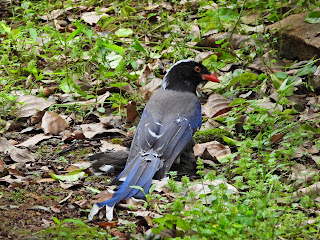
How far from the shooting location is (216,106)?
249 inches

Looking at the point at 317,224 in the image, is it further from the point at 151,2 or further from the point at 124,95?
the point at 151,2

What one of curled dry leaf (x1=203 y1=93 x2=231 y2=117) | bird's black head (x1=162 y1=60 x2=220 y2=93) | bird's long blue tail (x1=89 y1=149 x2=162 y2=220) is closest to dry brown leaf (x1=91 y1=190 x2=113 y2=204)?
bird's long blue tail (x1=89 y1=149 x2=162 y2=220)

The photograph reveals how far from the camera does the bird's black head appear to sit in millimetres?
5848

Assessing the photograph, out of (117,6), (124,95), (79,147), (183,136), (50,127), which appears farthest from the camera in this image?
(117,6)

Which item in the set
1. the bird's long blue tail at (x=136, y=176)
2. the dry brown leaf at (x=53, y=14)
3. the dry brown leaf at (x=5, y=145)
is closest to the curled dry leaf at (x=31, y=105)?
the dry brown leaf at (x=5, y=145)

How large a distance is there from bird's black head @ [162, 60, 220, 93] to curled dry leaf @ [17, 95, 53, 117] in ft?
5.41

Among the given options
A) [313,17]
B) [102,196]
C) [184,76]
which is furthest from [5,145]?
[313,17]

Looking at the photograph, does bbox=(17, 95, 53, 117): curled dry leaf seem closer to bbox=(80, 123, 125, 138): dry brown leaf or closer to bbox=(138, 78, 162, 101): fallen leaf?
bbox=(80, 123, 125, 138): dry brown leaf

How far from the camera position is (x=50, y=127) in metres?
6.11

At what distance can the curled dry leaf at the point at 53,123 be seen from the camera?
609cm

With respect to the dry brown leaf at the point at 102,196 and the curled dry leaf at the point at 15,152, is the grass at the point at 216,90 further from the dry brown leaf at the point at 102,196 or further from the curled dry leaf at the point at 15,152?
the dry brown leaf at the point at 102,196

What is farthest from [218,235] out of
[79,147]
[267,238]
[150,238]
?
[79,147]

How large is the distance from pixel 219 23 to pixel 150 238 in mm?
4335

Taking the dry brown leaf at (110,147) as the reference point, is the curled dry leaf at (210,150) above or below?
below
